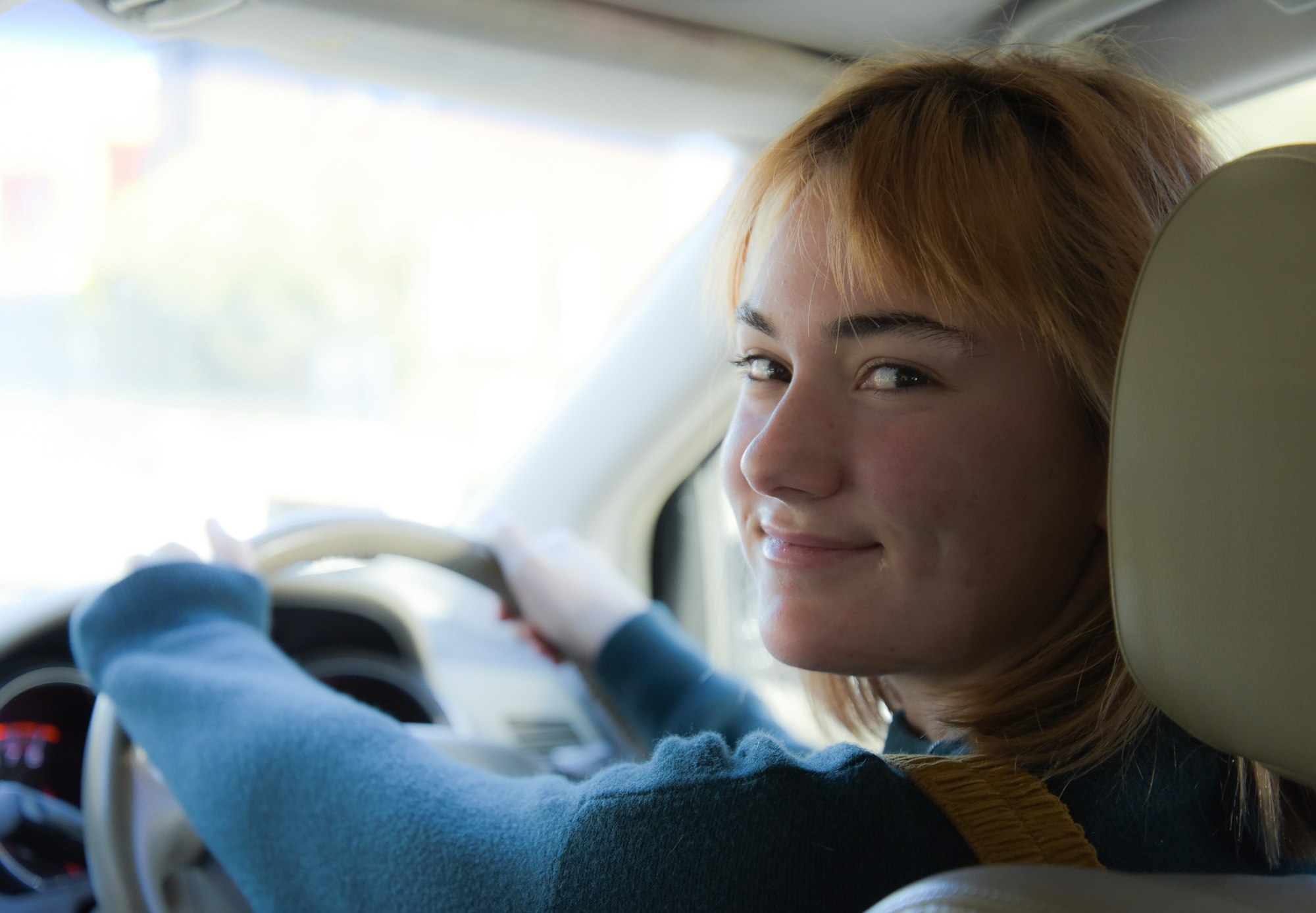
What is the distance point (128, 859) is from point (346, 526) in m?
0.48

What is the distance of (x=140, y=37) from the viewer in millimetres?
1368

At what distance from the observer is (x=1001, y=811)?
0.81 meters

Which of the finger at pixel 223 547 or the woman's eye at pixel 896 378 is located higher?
the woman's eye at pixel 896 378

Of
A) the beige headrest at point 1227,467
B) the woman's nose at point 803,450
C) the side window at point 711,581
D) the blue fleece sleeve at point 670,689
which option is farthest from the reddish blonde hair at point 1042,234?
the side window at point 711,581

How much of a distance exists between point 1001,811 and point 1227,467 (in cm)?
32

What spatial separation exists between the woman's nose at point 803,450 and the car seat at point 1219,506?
0.30 meters

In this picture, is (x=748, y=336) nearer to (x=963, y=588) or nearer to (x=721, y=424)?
(x=963, y=588)

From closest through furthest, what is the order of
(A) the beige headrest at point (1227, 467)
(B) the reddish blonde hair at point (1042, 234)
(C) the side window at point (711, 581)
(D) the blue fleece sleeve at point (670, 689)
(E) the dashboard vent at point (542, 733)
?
(A) the beige headrest at point (1227, 467), (B) the reddish blonde hair at point (1042, 234), (D) the blue fleece sleeve at point (670, 689), (E) the dashboard vent at point (542, 733), (C) the side window at point (711, 581)

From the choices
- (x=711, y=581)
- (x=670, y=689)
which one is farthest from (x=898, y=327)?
(x=711, y=581)

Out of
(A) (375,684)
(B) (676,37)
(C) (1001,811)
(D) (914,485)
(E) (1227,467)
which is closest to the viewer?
(E) (1227,467)

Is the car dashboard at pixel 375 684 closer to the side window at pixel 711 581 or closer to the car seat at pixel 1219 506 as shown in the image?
the side window at pixel 711 581

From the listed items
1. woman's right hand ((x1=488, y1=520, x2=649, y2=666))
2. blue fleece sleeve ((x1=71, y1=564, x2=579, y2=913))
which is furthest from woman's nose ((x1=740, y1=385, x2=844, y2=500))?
woman's right hand ((x1=488, y1=520, x2=649, y2=666))

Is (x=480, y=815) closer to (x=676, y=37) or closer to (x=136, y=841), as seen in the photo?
(x=136, y=841)

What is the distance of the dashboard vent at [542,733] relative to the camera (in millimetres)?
1980
